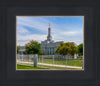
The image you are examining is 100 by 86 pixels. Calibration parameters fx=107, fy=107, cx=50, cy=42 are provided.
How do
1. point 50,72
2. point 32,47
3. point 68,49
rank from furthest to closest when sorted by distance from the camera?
point 32,47
point 68,49
point 50,72

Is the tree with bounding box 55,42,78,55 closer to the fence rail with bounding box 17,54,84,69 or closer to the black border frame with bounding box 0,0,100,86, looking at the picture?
the fence rail with bounding box 17,54,84,69

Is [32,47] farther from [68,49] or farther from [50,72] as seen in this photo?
[50,72]

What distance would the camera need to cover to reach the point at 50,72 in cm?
127

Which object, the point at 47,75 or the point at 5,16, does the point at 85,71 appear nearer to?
the point at 47,75

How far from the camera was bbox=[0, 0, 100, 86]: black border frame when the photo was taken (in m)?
1.25

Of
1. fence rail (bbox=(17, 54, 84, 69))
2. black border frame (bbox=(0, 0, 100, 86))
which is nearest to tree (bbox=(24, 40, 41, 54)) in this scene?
fence rail (bbox=(17, 54, 84, 69))

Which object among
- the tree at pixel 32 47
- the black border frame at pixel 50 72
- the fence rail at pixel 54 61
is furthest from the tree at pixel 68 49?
the black border frame at pixel 50 72

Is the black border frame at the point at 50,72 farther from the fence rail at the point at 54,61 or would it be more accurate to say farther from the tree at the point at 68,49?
the tree at the point at 68,49

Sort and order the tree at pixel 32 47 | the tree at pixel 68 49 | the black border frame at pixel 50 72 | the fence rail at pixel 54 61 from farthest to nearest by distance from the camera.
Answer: the tree at pixel 32 47 → the tree at pixel 68 49 → the fence rail at pixel 54 61 → the black border frame at pixel 50 72

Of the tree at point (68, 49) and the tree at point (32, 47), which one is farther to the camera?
the tree at point (32, 47)

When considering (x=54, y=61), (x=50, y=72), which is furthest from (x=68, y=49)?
(x=50, y=72)

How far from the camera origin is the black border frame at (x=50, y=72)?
125cm

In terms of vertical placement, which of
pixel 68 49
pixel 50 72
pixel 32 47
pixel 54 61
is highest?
pixel 32 47

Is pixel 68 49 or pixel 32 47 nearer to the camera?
pixel 68 49
